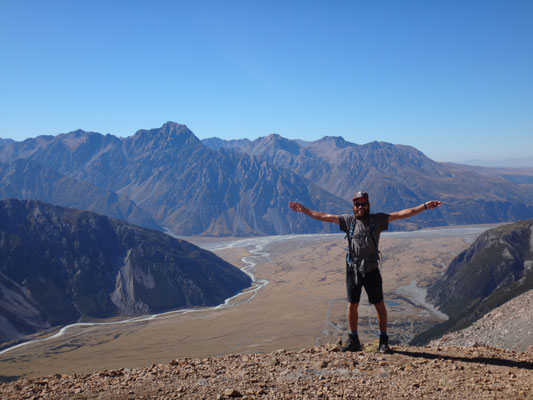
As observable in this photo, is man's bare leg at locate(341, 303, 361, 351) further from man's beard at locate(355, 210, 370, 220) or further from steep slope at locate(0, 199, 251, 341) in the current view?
steep slope at locate(0, 199, 251, 341)

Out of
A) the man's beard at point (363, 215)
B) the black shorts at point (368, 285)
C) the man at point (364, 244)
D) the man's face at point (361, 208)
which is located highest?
the man's face at point (361, 208)

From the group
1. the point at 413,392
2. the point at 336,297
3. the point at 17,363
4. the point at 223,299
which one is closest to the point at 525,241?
the point at 336,297

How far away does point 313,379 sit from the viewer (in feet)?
29.3

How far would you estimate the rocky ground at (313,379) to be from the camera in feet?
26.6

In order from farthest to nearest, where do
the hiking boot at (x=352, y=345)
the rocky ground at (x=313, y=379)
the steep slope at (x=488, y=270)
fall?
the steep slope at (x=488, y=270), the hiking boot at (x=352, y=345), the rocky ground at (x=313, y=379)

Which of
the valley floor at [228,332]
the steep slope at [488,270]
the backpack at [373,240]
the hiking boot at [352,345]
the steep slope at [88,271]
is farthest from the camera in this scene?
the steep slope at [88,271]

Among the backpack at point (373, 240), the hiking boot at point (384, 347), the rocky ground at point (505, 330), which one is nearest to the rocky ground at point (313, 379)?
the hiking boot at point (384, 347)

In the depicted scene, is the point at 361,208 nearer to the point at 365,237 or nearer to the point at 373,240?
the point at 365,237

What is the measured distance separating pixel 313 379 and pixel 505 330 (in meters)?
20.1

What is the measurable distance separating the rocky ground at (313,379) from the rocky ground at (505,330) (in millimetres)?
13278

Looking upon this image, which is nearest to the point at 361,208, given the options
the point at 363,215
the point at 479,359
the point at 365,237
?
the point at 363,215

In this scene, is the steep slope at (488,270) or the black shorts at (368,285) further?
the steep slope at (488,270)

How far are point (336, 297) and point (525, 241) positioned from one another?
4570 centimetres

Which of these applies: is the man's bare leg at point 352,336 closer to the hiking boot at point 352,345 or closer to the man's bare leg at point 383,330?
the hiking boot at point 352,345
